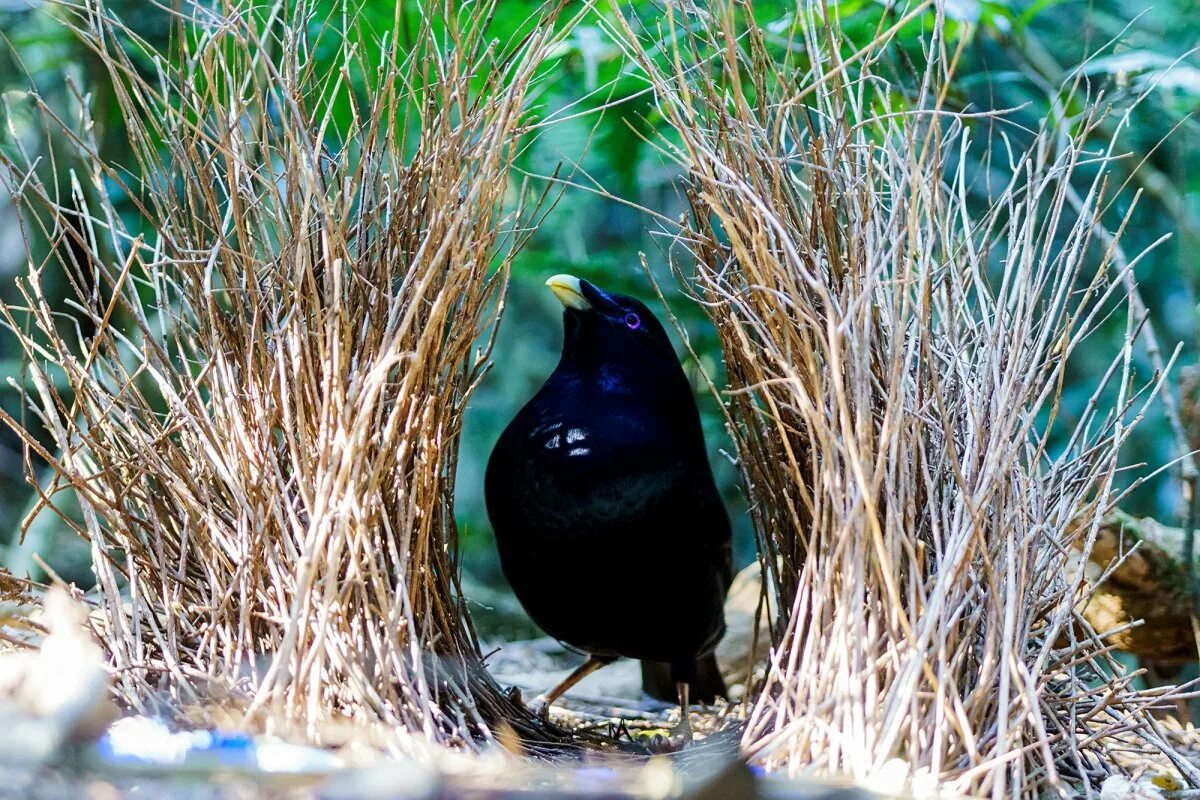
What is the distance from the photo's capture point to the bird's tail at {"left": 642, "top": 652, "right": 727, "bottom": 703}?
278 centimetres

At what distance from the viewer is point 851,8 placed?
2850 mm

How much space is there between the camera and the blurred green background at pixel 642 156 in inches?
119

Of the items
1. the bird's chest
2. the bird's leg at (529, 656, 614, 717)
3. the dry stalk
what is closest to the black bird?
the bird's chest

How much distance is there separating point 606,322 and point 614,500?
0.40 metres

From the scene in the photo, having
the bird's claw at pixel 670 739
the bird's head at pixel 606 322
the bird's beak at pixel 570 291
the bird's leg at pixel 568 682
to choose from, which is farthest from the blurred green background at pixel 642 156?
the bird's claw at pixel 670 739

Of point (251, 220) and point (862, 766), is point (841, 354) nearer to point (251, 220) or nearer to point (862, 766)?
point (862, 766)

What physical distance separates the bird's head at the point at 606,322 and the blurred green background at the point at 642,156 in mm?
315

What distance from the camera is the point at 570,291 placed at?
2.34 meters

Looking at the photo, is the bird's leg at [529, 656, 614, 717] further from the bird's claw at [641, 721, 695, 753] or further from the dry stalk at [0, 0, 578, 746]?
the dry stalk at [0, 0, 578, 746]

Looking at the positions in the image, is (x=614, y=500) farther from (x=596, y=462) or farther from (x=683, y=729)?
(x=683, y=729)

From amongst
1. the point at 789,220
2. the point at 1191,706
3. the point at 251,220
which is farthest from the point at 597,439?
the point at 1191,706

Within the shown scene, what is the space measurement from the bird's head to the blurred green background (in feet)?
1.03

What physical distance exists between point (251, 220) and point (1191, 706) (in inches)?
104

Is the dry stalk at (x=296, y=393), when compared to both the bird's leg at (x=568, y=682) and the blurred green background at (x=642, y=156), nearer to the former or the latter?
the bird's leg at (x=568, y=682)
